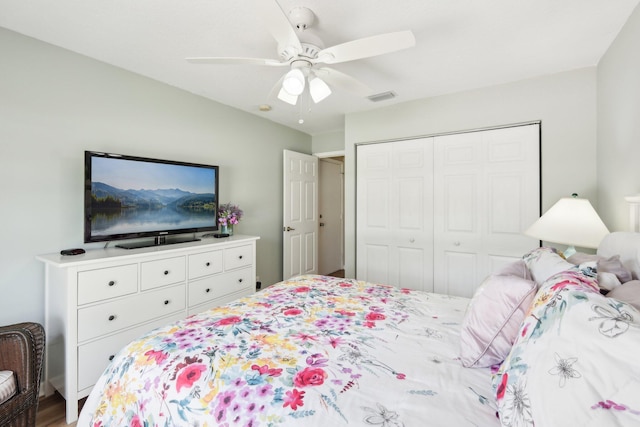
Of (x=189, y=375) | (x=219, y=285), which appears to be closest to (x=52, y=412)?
(x=219, y=285)

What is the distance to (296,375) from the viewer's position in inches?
39.3

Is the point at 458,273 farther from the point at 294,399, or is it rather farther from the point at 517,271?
the point at 294,399

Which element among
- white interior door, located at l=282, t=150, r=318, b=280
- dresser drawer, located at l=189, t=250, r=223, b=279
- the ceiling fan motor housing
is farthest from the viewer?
white interior door, located at l=282, t=150, r=318, b=280

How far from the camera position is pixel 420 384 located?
0.96 metres

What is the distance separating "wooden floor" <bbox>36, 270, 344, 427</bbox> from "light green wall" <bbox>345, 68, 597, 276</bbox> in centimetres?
375

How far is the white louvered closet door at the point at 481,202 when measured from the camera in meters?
2.74

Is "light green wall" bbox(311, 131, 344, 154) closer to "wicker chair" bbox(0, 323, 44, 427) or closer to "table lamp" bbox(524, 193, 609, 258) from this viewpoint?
"table lamp" bbox(524, 193, 609, 258)

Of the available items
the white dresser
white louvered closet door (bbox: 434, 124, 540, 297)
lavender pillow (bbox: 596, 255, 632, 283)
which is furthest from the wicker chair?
white louvered closet door (bbox: 434, 124, 540, 297)

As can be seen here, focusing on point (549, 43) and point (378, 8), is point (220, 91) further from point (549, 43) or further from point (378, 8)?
point (549, 43)

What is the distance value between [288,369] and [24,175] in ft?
7.44

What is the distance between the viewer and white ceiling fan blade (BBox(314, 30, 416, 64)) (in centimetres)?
143

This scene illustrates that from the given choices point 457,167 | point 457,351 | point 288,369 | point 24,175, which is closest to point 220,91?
point 24,175

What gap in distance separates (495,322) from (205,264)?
225 centimetres

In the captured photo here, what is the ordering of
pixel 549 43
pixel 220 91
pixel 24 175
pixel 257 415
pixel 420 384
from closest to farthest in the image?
pixel 257 415 < pixel 420 384 < pixel 24 175 < pixel 549 43 < pixel 220 91
